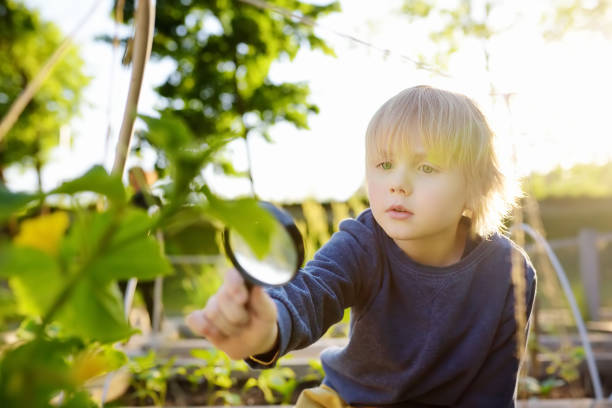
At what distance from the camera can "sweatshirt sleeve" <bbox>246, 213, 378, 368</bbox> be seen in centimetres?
83

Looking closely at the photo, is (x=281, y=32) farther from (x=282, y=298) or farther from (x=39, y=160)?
(x=282, y=298)

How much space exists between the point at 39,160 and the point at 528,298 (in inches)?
595

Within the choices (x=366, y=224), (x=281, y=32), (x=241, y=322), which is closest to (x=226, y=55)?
(x=281, y=32)

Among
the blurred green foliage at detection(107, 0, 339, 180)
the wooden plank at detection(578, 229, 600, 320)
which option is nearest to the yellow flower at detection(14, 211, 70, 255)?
the wooden plank at detection(578, 229, 600, 320)

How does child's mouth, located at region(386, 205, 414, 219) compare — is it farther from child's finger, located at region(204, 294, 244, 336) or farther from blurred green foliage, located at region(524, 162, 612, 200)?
blurred green foliage, located at region(524, 162, 612, 200)

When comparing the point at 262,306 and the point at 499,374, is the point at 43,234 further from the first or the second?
the point at 499,374

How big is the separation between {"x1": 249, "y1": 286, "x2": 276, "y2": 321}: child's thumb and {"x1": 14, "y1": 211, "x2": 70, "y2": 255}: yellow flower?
1.00 feet

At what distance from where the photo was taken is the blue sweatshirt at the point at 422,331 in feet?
4.46

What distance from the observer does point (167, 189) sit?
0.81 feet

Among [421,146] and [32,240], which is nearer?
[32,240]

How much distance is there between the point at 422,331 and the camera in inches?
54.2

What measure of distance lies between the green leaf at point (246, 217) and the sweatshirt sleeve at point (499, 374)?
130cm

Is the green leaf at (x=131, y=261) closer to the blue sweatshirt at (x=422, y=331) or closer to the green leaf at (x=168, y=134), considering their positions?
the green leaf at (x=168, y=134)

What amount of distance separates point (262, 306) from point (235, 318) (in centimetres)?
4
